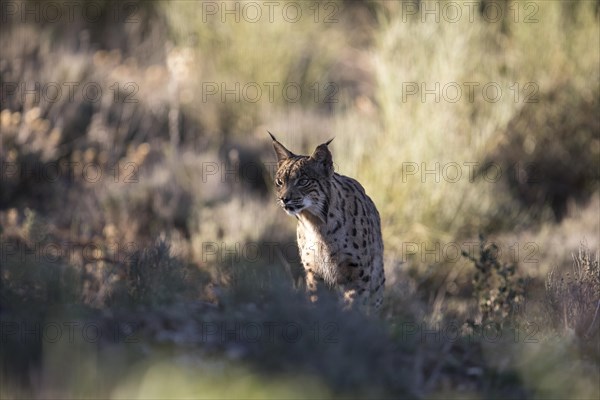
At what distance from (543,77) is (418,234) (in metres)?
3.25

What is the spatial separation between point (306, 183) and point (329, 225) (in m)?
0.42

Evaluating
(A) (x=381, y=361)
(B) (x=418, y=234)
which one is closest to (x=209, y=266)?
(B) (x=418, y=234)

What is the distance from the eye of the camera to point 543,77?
13.4 meters

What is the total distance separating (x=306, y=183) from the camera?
6871 mm

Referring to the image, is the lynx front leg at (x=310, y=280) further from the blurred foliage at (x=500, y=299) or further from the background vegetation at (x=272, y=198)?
the blurred foliage at (x=500, y=299)

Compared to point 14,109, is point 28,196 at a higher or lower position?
lower

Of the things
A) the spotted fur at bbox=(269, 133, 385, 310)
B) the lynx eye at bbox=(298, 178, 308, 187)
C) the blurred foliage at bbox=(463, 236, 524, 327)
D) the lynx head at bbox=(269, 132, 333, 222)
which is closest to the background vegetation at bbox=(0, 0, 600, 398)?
the blurred foliage at bbox=(463, 236, 524, 327)

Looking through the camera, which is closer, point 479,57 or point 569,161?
point 479,57

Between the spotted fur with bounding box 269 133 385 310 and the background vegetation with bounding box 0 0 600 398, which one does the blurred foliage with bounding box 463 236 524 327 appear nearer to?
the background vegetation with bounding box 0 0 600 398

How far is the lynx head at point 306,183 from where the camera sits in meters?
6.79

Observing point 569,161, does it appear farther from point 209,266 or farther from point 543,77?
point 209,266

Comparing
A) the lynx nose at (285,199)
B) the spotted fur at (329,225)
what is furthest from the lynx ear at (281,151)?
the lynx nose at (285,199)

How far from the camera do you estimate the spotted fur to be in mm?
6871

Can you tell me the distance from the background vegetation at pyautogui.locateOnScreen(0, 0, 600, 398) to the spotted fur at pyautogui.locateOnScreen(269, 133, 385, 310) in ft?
0.84
